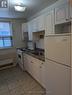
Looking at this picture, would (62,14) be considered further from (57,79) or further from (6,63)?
(6,63)

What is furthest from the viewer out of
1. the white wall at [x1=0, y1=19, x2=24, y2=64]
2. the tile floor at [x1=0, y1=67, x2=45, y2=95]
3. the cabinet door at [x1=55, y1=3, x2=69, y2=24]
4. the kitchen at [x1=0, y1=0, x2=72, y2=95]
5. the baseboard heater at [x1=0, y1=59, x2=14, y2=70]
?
the white wall at [x1=0, y1=19, x2=24, y2=64]

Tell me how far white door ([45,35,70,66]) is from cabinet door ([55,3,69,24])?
1.97 feet

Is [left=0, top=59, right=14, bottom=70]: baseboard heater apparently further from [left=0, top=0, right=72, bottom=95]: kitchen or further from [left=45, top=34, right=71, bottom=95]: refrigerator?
[left=45, top=34, right=71, bottom=95]: refrigerator

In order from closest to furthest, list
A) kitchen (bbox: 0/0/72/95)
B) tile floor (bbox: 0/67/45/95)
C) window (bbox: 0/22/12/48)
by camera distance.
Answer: kitchen (bbox: 0/0/72/95), tile floor (bbox: 0/67/45/95), window (bbox: 0/22/12/48)

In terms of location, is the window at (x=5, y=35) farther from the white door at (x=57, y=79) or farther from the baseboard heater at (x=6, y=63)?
the white door at (x=57, y=79)

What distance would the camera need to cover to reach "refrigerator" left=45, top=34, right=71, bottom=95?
1780 millimetres

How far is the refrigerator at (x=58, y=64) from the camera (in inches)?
70.1

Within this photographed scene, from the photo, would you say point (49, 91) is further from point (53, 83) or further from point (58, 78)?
point (58, 78)

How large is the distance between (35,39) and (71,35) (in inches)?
120

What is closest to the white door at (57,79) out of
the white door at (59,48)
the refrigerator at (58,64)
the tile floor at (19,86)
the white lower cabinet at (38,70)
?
the refrigerator at (58,64)

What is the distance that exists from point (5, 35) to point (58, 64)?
432 centimetres

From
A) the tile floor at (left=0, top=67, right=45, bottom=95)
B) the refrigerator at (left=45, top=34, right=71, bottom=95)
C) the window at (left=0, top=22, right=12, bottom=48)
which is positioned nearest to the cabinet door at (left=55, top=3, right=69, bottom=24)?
the refrigerator at (left=45, top=34, right=71, bottom=95)

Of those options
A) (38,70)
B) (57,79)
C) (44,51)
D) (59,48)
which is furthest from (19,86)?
(59,48)

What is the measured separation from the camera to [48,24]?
3.07m
